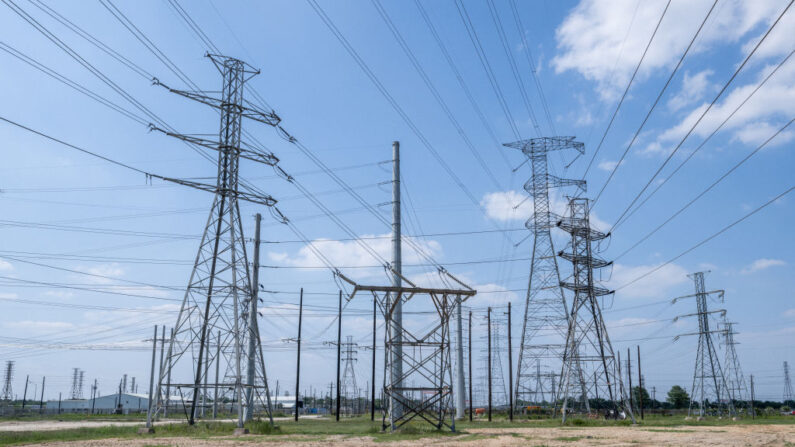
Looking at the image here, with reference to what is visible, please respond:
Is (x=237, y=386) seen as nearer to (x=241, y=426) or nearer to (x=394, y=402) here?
(x=241, y=426)

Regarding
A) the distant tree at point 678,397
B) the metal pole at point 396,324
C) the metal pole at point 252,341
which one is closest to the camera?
the metal pole at point 396,324

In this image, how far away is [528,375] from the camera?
151 ft

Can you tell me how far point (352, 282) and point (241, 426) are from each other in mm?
8263

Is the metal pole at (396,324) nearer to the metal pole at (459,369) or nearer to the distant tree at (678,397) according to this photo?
the metal pole at (459,369)

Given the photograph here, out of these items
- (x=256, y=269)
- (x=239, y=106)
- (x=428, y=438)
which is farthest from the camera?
(x=256, y=269)

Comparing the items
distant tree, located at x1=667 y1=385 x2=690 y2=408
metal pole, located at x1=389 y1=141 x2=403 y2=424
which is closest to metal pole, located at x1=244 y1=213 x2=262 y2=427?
metal pole, located at x1=389 y1=141 x2=403 y2=424

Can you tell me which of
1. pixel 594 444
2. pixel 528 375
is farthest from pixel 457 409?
pixel 594 444

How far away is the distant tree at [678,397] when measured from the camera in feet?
422

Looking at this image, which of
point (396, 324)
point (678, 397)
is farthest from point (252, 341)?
point (678, 397)

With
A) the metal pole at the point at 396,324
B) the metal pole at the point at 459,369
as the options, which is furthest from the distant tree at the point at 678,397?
the metal pole at the point at 396,324

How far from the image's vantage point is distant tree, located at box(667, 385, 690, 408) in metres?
129

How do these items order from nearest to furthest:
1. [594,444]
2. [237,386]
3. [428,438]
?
[594,444] → [428,438] → [237,386]

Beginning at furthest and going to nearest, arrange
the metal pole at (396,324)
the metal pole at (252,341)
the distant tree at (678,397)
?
the distant tree at (678,397) → the metal pole at (252,341) → the metal pole at (396,324)

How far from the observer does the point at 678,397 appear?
133m
